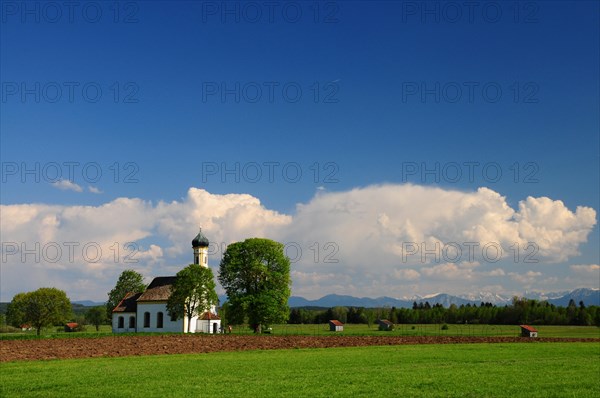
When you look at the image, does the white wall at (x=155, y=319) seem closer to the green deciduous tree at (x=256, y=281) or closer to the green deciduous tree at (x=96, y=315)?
the green deciduous tree at (x=256, y=281)

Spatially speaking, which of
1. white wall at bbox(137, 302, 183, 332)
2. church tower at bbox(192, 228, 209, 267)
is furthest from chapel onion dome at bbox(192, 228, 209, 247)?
white wall at bbox(137, 302, 183, 332)

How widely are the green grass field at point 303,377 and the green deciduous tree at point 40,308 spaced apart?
76.7 meters

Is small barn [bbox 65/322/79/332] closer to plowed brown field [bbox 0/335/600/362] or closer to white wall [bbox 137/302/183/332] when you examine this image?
white wall [bbox 137/302/183/332]

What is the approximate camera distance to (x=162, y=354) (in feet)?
151

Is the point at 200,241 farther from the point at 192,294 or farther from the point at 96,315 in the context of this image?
the point at 96,315

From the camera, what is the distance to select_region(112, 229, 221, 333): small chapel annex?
94062mm

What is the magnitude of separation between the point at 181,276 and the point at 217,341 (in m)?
31.5

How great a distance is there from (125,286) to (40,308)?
54.4 feet

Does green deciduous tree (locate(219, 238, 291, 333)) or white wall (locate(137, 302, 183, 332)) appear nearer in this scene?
green deciduous tree (locate(219, 238, 291, 333))

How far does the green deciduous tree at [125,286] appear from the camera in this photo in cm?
11838

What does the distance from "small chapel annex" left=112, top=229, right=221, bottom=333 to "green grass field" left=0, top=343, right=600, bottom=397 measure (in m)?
53.6

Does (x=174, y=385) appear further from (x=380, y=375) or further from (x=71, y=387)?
(x=380, y=375)

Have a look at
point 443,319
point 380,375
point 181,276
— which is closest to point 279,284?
point 181,276

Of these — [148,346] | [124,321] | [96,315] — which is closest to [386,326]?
[124,321]
